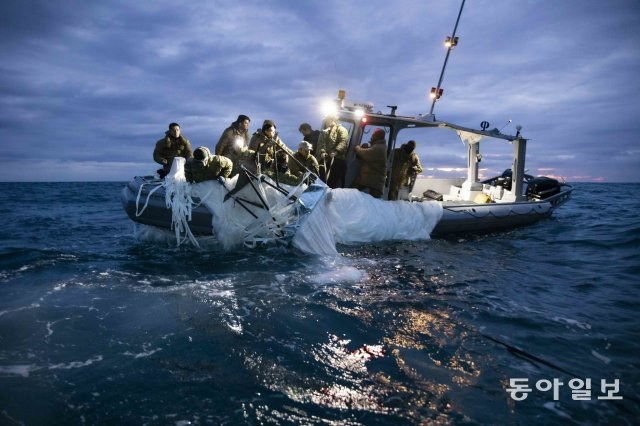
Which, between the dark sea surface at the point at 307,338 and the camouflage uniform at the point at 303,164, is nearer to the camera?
the dark sea surface at the point at 307,338

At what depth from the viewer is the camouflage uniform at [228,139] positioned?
7.29 meters

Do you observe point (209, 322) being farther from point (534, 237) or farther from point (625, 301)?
point (534, 237)

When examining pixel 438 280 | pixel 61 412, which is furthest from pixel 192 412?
pixel 438 280

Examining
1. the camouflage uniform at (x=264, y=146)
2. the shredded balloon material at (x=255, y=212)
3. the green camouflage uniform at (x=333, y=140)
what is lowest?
the shredded balloon material at (x=255, y=212)

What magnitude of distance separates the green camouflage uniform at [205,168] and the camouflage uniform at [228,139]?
0.97 m

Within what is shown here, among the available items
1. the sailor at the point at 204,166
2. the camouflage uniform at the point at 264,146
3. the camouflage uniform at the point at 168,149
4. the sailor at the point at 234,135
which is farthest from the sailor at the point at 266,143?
the camouflage uniform at the point at 168,149

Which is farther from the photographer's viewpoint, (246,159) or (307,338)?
(246,159)

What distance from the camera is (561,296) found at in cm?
466

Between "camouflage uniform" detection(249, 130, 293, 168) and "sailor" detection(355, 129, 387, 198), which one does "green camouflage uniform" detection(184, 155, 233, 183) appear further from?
"sailor" detection(355, 129, 387, 198)

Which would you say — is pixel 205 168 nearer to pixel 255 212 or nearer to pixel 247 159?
pixel 247 159

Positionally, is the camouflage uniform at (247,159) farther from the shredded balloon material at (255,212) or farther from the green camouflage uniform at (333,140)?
the green camouflage uniform at (333,140)

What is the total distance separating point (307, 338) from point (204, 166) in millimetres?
4003

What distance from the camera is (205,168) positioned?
6262 mm

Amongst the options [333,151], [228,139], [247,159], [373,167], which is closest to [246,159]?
[247,159]
